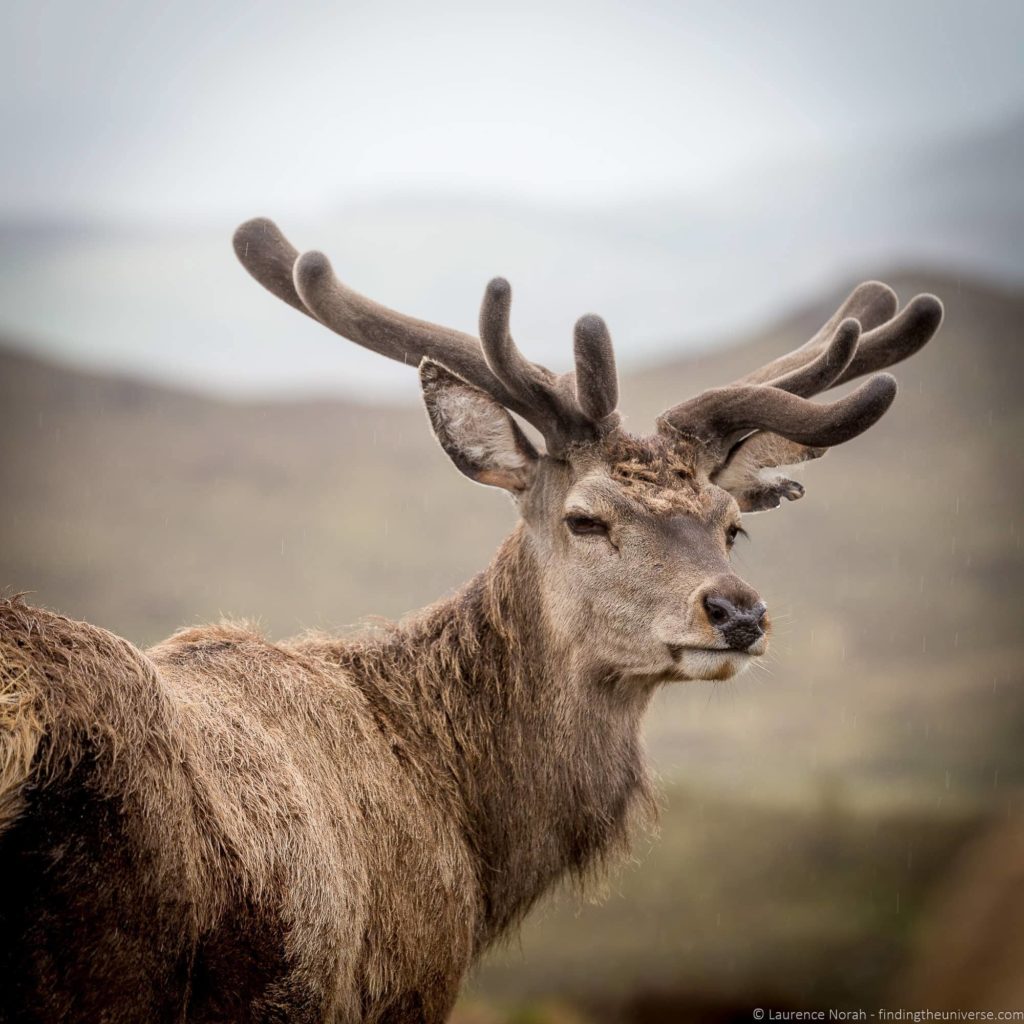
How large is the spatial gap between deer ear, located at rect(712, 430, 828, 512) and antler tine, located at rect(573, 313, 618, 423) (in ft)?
3.10

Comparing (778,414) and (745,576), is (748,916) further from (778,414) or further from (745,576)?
(778,414)

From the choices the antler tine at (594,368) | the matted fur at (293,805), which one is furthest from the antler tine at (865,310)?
the matted fur at (293,805)

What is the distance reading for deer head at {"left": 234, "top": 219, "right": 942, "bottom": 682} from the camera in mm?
6398

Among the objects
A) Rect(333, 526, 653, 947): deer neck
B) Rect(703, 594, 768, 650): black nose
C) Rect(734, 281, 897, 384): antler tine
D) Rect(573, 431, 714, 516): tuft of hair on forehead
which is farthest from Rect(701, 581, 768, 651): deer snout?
Rect(734, 281, 897, 384): antler tine

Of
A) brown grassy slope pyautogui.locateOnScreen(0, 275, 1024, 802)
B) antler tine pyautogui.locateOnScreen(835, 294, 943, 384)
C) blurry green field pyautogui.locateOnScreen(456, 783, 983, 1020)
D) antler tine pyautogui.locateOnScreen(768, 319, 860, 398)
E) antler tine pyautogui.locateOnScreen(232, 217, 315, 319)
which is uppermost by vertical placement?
antler tine pyautogui.locateOnScreen(232, 217, 315, 319)

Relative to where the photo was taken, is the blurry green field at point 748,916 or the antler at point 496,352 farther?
the blurry green field at point 748,916

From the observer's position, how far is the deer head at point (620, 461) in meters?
6.40

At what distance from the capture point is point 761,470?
7.55 metres

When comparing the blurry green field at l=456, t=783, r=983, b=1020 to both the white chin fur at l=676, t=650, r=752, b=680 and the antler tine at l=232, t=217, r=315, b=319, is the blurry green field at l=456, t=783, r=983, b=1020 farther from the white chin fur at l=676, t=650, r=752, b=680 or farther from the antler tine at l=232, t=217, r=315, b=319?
the antler tine at l=232, t=217, r=315, b=319

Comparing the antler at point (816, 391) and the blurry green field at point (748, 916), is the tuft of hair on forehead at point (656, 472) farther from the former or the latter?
the blurry green field at point (748, 916)

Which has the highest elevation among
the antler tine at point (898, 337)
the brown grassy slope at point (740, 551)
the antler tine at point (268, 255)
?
the antler tine at point (268, 255)

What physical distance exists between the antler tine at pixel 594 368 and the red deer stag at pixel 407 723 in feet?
0.04

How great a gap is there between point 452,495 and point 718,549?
2147 centimetres

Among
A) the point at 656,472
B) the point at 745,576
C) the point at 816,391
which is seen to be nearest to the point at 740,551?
the point at 745,576
